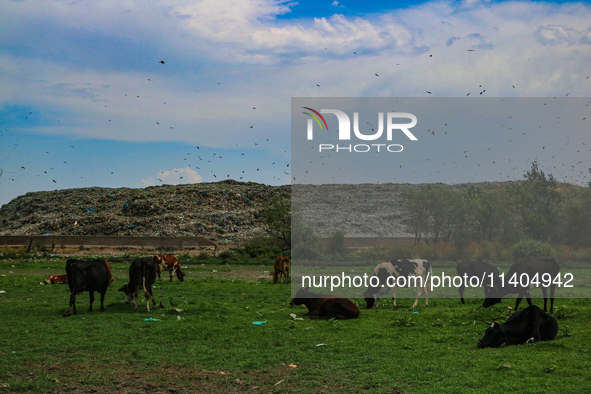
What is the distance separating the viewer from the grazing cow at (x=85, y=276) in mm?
17141

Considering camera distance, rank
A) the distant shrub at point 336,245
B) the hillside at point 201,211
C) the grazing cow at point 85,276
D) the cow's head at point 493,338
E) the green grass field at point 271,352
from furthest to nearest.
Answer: the hillside at point 201,211
the distant shrub at point 336,245
the grazing cow at point 85,276
the cow's head at point 493,338
the green grass field at point 271,352

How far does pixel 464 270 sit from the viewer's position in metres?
21.9

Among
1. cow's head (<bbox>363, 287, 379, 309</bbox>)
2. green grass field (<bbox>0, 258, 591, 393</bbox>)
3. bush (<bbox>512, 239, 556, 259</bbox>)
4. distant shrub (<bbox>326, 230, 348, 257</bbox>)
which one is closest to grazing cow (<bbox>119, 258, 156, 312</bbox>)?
green grass field (<bbox>0, 258, 591, 393</bbox>)

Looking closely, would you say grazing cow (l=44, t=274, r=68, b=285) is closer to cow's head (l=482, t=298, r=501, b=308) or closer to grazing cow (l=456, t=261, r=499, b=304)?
grazing cow (l=456, t=261, r=499, b=304)

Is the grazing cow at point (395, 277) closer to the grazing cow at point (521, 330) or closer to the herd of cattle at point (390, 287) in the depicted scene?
the herd of cattle at point (390, 287)

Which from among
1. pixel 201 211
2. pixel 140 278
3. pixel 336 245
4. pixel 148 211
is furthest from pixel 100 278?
pixel 148 211

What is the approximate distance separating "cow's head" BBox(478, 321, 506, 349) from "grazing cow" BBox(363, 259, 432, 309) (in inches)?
288

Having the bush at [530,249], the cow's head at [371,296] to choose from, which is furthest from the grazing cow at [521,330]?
the bush at [530,249]

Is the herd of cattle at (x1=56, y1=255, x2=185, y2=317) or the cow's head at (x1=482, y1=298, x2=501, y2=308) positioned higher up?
the herd of cattle at (x1=56, y1=255, x2=185, y2=317)

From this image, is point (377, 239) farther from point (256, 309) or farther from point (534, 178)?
point (256, 309)

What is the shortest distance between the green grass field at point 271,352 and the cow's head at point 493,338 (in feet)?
1.16

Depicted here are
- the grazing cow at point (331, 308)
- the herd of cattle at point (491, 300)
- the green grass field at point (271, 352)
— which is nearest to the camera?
the green grass field at point (271, 352)

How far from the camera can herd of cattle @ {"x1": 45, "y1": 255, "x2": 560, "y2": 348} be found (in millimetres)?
12664

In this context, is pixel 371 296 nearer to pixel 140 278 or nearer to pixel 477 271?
pixel 477 271
